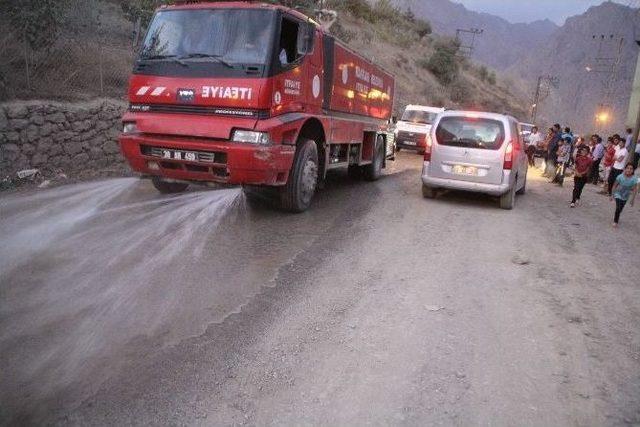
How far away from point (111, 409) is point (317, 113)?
5.78 meters

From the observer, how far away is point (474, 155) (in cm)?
920

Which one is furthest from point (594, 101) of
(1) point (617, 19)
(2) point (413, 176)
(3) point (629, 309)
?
(3) point (629, 309)

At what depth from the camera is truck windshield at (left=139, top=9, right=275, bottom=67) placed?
658 centimetres

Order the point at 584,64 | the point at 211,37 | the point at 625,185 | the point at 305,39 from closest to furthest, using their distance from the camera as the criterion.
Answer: the point at 211,37 → the point at 305,39 → the point at 625,185 → the point at 584,64

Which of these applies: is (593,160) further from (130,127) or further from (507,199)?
(130,127)

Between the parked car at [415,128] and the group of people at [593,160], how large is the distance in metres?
4.57

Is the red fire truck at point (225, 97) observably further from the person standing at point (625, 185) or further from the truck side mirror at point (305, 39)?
the person standing at point (625, 185)

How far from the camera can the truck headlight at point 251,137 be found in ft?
20.9

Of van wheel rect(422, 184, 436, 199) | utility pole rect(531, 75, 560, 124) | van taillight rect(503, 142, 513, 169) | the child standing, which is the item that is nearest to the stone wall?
van wheel rect(422, 184, 436, 199)

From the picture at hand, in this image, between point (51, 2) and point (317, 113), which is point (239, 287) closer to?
point (317, 113)

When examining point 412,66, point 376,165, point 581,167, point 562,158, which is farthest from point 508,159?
point 412,66

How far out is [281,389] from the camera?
3.29 metres

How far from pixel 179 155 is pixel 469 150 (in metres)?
5.35

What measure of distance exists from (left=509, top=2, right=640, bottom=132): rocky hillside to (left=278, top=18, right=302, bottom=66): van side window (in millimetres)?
104895
